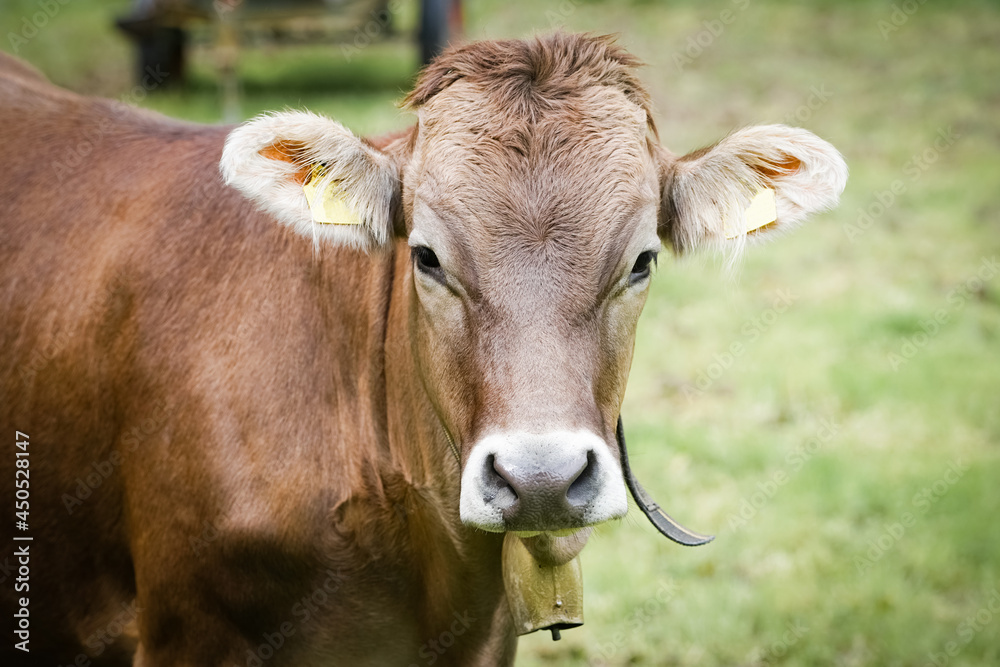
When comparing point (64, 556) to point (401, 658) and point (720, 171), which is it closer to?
point (401, 658)

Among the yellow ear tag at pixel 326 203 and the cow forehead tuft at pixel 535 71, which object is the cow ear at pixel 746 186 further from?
the yellow ear tag at pixel 326 203

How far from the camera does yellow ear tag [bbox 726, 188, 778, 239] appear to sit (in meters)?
2.71

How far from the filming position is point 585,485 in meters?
2.10

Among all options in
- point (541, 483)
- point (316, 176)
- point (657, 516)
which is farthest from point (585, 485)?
point (316, 176)

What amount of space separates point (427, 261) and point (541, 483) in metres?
0.73

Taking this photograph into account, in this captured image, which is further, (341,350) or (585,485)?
(341,350)

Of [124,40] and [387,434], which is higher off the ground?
[387,434]

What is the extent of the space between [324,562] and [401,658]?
0.42 meters

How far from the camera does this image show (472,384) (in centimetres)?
233

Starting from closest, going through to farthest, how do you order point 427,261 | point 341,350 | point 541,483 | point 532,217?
1. point 541,483
2. point 532,217
3. point 427,261
4. point 341,350

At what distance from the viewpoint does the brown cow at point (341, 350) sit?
90.7 inches

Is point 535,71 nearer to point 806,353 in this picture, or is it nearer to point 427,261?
point 427,261

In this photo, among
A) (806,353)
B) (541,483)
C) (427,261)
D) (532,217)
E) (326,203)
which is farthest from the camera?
(806,353)

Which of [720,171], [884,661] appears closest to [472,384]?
[720,171]
